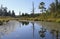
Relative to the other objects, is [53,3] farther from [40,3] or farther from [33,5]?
[33,5]

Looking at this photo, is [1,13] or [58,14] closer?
[58,14]

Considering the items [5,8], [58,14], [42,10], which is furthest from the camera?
[5,8]

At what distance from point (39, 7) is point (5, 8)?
40.2 metres

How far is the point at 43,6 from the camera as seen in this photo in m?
84.0

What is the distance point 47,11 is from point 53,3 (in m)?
5.45

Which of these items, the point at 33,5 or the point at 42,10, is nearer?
the point at 42,10

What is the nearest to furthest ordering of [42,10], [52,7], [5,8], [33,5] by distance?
[52,7] < [42,10] < [33,5] < [5,8]

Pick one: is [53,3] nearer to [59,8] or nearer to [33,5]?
[59,8]

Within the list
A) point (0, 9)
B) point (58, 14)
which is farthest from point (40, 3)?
point (0, 9)

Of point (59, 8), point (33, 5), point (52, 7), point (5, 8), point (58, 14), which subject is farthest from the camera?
point (5, 8)

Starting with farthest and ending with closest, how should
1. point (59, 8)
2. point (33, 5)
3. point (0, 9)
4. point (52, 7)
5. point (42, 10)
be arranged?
point (0, 9) → point (33, 5) → point (42, 10) → point (52, 7) → point (59, 8)

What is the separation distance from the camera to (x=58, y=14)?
62.9 metres

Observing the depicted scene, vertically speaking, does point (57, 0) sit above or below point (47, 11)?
above

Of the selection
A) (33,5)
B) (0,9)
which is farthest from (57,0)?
(0,9)
